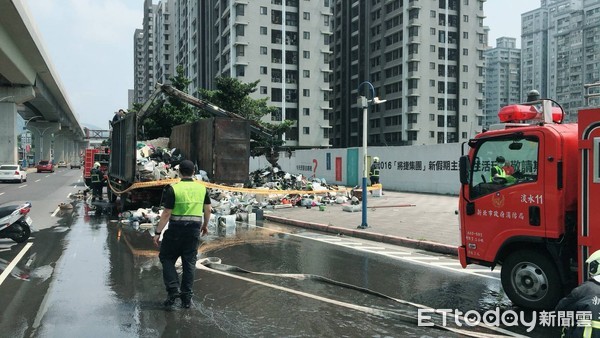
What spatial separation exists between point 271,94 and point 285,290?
66994 millimetres

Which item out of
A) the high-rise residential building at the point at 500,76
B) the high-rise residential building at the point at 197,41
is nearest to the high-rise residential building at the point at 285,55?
the high-rise residential building at the point at 197,41

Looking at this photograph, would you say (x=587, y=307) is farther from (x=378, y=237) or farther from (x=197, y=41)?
(x=197, y=41)

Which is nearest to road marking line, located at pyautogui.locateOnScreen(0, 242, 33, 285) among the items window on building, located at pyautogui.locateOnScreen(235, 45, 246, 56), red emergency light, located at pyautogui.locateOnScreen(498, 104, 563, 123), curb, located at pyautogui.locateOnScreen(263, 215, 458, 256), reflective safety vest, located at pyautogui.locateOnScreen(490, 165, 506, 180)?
curb, located at pyautogui.locateOnScreen(263, 215, 458, 256)

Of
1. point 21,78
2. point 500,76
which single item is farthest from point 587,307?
point 500,76

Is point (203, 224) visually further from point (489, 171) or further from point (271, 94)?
point (271, 94)

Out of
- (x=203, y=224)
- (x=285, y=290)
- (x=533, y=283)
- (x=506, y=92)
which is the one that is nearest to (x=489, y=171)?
(x=533, y=283)

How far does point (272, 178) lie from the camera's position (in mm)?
22172

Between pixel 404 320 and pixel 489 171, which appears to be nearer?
pixel 404 320

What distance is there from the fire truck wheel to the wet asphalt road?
0.38 meters

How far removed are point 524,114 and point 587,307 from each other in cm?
434

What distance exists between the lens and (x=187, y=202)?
567 centimetres

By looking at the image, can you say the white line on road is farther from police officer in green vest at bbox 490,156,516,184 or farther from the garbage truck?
the garbage truck

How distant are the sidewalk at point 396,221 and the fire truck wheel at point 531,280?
147 inches

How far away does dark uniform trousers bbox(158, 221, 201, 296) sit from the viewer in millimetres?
5641
